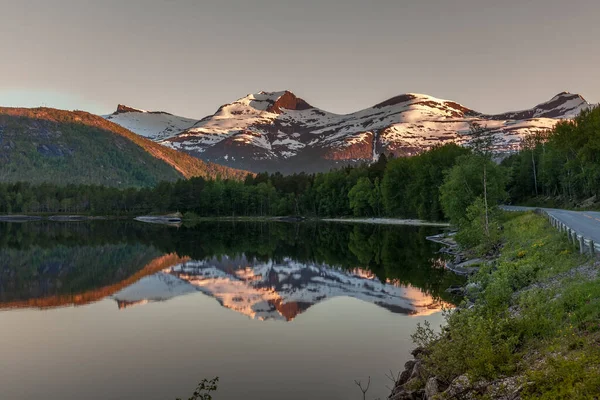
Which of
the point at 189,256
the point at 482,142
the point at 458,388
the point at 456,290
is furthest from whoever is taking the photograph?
the point at 189,256

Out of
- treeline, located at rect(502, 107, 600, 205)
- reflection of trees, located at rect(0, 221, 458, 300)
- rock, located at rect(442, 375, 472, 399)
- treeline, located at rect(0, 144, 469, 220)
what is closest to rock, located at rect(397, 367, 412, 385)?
rock, located at rect(442, 375, 472, 399)

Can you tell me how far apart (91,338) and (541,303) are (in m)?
22.6

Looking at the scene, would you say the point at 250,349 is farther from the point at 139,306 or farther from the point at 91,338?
the point at 139,306

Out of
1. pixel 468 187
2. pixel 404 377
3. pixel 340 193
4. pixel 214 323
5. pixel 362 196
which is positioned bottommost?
pixel 214 323

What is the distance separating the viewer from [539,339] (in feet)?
51.9

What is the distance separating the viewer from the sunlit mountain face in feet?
122

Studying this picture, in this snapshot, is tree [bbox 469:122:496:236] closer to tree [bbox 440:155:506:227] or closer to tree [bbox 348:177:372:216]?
tree [bbox 440:155:506:227]

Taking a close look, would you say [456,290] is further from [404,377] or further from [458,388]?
[458,388]

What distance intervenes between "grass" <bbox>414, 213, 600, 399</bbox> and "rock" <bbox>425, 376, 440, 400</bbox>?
40cm

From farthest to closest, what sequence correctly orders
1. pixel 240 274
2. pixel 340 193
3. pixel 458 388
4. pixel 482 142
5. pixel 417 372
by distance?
pixel 340 193, pixel 482 142, pixel 240 274, pixel 417 372, pixel 458 388

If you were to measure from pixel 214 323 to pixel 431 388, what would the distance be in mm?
17925

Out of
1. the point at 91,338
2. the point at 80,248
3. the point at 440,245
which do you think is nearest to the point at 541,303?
the point at 91,338

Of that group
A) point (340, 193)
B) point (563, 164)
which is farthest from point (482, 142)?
point (340, 193)

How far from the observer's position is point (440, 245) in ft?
221
